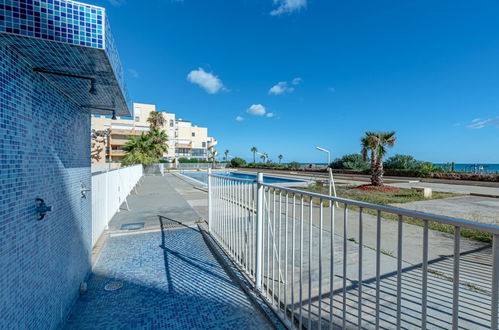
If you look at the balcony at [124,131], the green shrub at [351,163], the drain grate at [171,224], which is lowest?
the drain grate at [171,224]

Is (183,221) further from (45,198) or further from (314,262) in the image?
(45,198)

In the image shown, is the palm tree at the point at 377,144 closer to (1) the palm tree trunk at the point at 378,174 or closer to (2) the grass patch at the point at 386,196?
(1) the palm tree trunk at the point at 378,174

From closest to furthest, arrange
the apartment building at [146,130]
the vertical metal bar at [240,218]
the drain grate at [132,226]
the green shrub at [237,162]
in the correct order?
1. the vertical metal bar at [240,218]
2. the drain grate at [132,226]
3. the apartment building at [146,130]
4. the green shrub at [237,162]

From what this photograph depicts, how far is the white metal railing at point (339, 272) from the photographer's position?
1563 millimetres

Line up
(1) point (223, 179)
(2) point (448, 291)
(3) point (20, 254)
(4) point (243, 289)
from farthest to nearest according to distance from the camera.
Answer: (1) point (223, 179) → (4) point (243, 289) → (2) point (448, 291) → (3) point (20, 254)

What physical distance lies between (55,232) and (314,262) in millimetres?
3108

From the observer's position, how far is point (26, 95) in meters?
1.62

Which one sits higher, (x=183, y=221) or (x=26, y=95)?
(x=26, y=95)

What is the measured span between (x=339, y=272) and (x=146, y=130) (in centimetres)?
4262

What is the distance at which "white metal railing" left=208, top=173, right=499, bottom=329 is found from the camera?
156 cm

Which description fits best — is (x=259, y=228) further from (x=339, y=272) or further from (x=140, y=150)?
(x=140, y=150)

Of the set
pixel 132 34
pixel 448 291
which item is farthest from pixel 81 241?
pixel 132 34

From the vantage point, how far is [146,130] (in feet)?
131

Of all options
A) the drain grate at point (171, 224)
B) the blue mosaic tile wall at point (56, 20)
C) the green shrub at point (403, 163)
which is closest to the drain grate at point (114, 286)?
the drain grate at point (171, 224)
